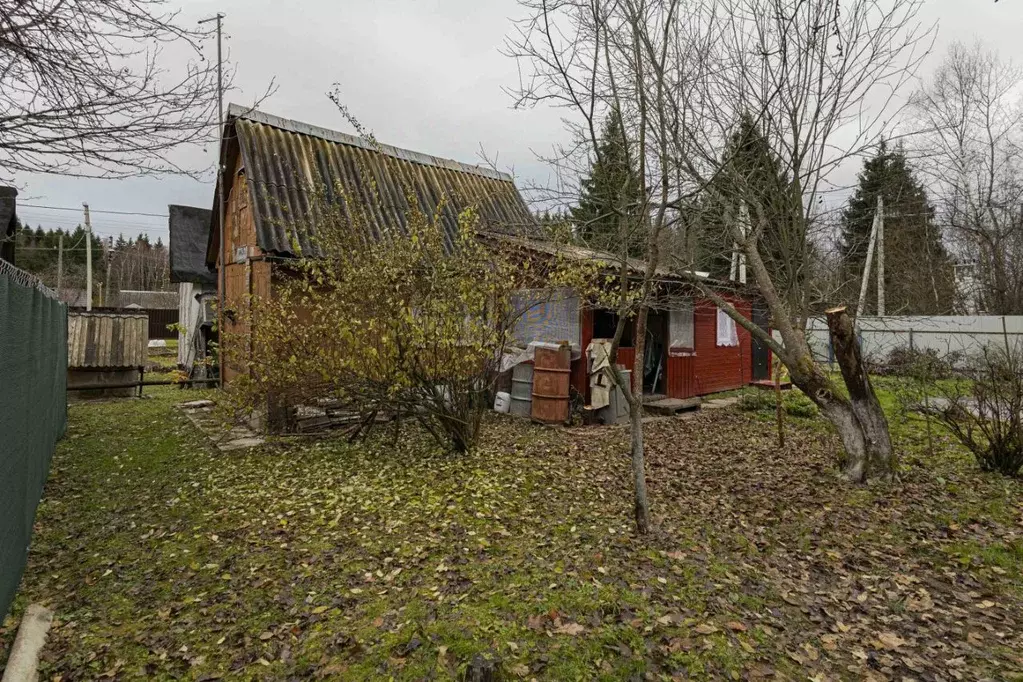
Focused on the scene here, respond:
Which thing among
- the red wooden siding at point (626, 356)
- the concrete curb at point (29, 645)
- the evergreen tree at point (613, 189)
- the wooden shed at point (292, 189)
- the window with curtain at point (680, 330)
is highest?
the wooden shed at point (292, 189)

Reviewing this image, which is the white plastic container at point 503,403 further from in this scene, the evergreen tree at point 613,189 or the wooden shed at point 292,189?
the evergreen tree at point 613,189

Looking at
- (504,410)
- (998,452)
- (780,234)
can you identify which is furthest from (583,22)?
(504,410)

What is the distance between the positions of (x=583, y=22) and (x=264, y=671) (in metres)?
5.02

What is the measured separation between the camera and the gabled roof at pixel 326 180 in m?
9.30

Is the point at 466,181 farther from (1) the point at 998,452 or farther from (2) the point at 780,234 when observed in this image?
(1) the point at 998,452

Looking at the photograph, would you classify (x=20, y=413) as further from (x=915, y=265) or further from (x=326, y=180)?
(x=915, y=265)

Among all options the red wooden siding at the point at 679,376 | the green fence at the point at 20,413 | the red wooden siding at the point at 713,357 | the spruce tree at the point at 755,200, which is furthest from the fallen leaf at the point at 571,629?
the red wooden siding at the point at 713,357

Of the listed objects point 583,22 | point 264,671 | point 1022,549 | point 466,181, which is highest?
point 466,181

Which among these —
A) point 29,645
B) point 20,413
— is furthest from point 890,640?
point 20,413

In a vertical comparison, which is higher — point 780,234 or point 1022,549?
point 780,234

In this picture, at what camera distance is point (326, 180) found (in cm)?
1112

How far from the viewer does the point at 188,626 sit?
11.2 feet

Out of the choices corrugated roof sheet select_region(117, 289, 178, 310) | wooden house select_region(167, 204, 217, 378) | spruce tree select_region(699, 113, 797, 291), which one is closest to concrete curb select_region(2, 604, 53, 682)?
spruce tree select_region(699, 113, 797, 291)

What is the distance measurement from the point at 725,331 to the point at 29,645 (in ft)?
43.5
